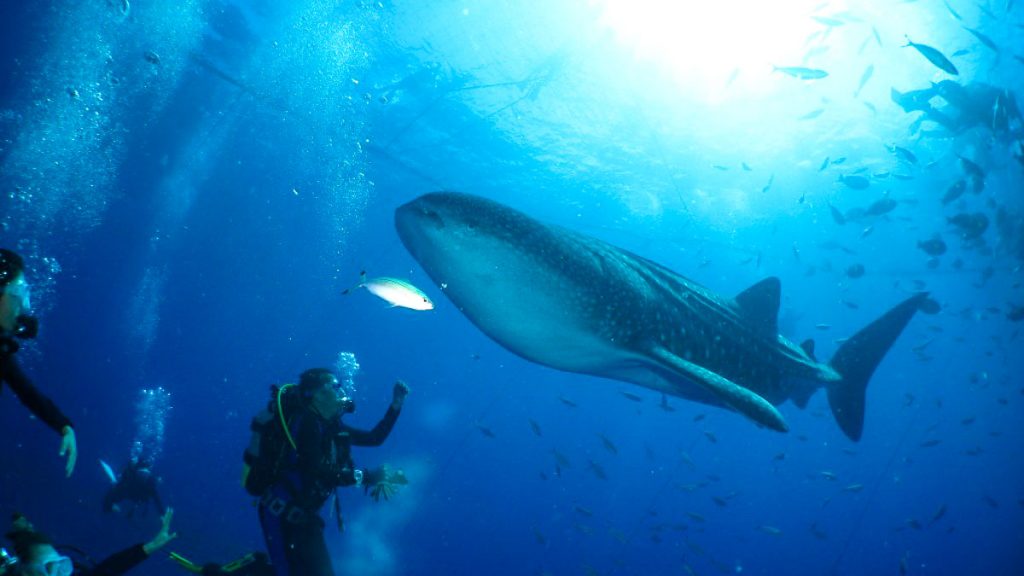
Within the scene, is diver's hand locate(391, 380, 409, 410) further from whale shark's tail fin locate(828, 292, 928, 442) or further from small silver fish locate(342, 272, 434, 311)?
whale shark's tail fin locate(828, 292, 928, 442)

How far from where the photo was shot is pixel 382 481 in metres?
4.49

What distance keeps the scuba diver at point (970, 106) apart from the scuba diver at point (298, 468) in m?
15.8

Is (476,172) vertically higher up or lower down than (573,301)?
higher up

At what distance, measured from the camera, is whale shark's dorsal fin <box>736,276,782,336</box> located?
523cm

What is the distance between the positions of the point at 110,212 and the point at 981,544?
184 metres

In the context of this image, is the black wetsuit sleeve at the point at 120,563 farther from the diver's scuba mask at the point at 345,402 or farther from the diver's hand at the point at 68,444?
the diver's scuba mask at the point at 345,402

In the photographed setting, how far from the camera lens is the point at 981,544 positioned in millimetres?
117250

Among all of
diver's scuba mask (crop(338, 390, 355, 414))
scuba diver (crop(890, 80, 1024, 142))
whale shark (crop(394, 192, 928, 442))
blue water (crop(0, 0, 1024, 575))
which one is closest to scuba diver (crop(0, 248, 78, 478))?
diver's scuba mask (crop(338, 390, 355, 414))

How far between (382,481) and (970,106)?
16789 millimetres

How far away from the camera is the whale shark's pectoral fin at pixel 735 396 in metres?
2.96

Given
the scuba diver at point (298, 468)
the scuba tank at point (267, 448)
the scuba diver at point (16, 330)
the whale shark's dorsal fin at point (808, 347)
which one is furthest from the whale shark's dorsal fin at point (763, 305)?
the scuba diver at point (16, 330)

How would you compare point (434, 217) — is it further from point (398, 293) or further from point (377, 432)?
point (377, 432)

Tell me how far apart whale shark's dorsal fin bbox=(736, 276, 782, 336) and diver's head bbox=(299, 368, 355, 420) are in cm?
418

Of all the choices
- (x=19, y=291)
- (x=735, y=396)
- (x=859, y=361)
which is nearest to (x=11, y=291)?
(x=19, y=291)
